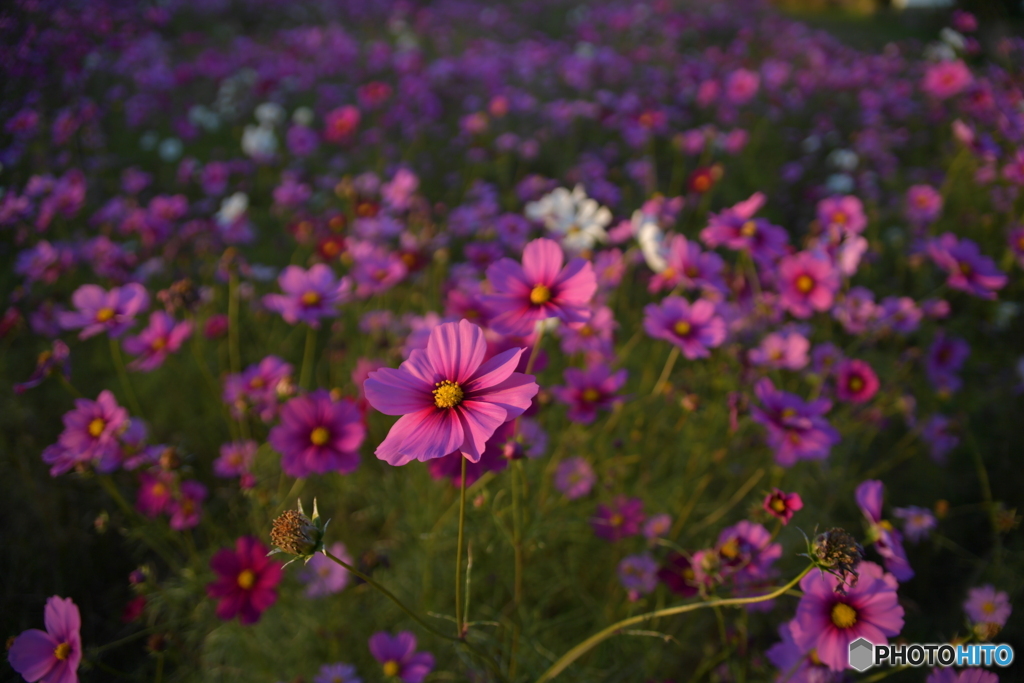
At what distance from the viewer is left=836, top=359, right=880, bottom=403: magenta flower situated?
1.42m

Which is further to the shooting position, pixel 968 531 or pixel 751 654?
pixel 968 531

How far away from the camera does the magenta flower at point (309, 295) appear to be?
1.30 metres

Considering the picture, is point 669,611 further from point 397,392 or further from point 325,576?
point 325,576

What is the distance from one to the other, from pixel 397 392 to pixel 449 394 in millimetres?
74

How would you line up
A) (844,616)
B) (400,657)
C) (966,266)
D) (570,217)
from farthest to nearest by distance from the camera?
(570,217), (966,266), (400,657), (844,616)

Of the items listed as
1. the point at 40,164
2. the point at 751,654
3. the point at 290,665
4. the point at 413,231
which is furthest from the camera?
the point at 40,164

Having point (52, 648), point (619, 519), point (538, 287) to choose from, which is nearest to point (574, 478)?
point (619, 519)

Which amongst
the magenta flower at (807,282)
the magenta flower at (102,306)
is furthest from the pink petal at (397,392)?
the magenta flower at (807,282)

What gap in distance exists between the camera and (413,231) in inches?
88.0

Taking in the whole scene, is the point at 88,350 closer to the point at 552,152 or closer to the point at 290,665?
the point at 290,665

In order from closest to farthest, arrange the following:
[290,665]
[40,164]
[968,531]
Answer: [290,665]
[968,531]
[40,164]

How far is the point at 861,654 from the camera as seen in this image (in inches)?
35.2

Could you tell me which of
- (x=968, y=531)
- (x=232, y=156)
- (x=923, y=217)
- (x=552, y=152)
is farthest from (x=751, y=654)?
(x=232, y=156)

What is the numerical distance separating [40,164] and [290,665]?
8.31 ft
